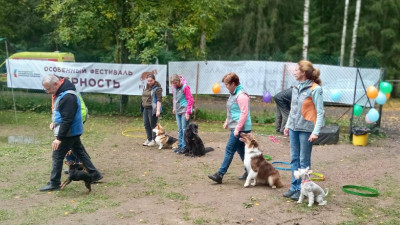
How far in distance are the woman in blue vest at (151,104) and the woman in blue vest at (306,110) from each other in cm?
395

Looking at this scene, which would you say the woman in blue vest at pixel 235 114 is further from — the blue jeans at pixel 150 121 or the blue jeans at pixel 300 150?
the blue jeans at pixel 150 121

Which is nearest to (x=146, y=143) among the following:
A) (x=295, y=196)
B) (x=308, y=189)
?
(x=295, y=196)

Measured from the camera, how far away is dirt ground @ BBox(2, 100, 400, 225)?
497 centimetres

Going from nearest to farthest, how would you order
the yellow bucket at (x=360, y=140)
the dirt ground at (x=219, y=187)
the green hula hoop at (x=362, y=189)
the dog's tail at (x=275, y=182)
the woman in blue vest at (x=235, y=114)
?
1. the dirt ground at (x=219, y=187)
2. the green hula hoop at (x=362, y=189)
3. the woman in blue vest at (x=235, y=114)
4. the dog's tail at (x=275, y=182)
5. the yellow bucket at (x=360, y=140)

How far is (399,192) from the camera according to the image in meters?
6.11

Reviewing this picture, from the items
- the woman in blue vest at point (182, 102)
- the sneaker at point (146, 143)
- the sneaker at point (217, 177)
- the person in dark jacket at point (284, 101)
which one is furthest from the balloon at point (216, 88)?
the sneaker at point (217, 177)

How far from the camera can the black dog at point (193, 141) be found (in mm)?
8234

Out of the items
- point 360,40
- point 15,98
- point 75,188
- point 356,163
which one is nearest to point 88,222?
point 75,188

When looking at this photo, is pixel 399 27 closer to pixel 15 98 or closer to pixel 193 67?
pixel 193 67

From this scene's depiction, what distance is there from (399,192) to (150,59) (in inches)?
370

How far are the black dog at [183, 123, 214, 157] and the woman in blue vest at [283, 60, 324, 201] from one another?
3120 mm

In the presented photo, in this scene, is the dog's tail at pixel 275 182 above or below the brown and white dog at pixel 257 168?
below

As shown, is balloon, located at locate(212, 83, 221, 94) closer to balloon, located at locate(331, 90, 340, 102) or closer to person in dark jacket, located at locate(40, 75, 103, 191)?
balloon, located at locate(331, 90, 340, 102)

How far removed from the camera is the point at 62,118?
5.57m
